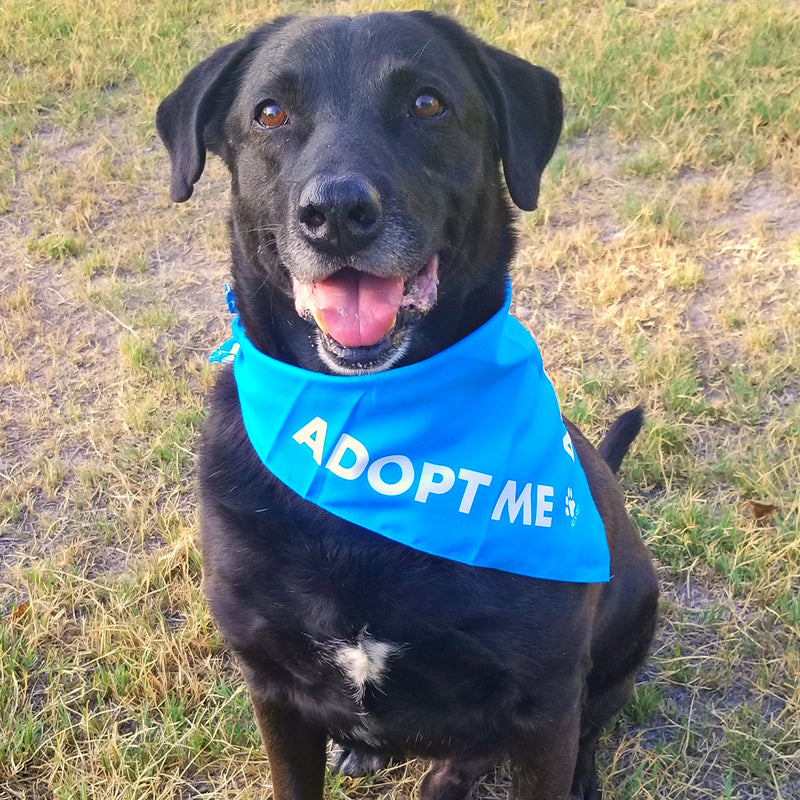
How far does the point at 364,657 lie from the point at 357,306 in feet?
2.41

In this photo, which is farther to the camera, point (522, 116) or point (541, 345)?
point (541, 345)

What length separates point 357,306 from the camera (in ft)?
6.05

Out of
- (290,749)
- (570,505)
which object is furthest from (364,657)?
(570,505)

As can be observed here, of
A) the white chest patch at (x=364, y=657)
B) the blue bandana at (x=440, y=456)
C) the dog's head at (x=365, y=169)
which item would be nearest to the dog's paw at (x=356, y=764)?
the white chest patch at (x=364, y=657)

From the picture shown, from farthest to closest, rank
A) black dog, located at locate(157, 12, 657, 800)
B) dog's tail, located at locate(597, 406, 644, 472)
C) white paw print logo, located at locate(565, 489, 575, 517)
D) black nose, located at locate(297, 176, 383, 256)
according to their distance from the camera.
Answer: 1. dog's tail, located at locate(597, 406, 644, 472)
2. white paw print logo, located at locate(565, 489, 575, 517)
3. black dog, located at locate(157, 12, 657, 800)
4. black nose, located at locate(297, 176, 383, 256)

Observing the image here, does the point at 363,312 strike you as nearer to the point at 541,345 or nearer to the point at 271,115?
the point at 271,115

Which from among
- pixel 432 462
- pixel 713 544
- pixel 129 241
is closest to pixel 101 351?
pixel 129 241

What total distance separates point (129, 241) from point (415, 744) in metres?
3.45

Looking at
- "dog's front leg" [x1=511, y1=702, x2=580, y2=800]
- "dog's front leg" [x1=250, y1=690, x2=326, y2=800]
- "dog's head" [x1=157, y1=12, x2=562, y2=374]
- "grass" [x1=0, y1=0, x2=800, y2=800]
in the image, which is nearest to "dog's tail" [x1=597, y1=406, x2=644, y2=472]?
Result: "grass" [x1=0, y1=0, x2=800, y2=800]

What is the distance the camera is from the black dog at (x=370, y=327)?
1754 mm

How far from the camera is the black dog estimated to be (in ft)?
5.75

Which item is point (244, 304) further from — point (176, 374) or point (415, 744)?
point (176, 374)

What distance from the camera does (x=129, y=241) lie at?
15.0ft

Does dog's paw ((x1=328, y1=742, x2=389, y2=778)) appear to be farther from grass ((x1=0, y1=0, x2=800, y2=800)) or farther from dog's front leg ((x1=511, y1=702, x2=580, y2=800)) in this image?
dog's front leg ((x1=511, y1=702, x2=580, y2=800))
